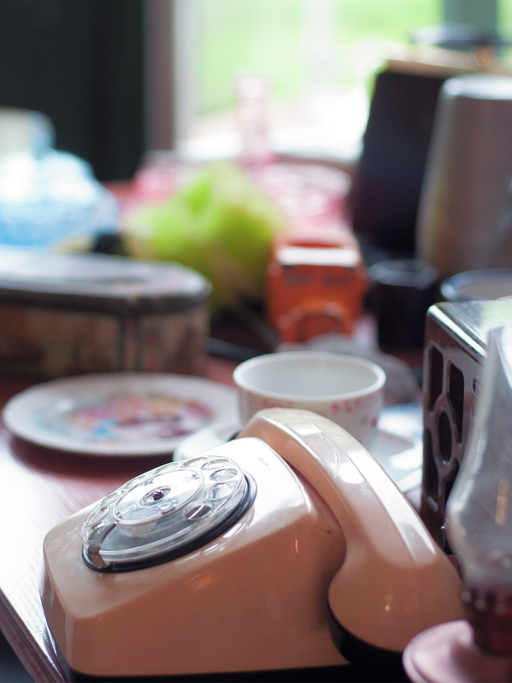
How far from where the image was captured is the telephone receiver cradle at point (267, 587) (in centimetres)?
32

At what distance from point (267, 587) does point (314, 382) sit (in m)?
0.27

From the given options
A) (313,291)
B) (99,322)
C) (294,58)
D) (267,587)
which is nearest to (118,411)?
(99,322)

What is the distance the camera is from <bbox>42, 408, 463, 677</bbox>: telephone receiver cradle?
32 centimetres

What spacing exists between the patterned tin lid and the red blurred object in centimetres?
10

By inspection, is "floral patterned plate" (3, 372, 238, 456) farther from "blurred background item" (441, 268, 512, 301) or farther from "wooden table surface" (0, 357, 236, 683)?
"blurred background item" (441, 268, 512, 301)

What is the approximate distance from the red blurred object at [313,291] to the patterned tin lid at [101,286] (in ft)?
0.32

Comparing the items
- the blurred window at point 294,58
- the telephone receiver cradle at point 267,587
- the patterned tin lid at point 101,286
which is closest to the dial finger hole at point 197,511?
the telephone receiver cradle at point 267,587

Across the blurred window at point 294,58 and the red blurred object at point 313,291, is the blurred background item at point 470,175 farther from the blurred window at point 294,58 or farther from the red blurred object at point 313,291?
the blurred window at point 294,58

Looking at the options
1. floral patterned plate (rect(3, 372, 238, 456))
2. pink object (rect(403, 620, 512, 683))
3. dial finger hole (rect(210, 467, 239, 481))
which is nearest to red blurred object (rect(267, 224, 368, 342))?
floral patterned plate (rect(3, 372, 238, 456))

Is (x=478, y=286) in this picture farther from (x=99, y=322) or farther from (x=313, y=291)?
(x=99, y=322)

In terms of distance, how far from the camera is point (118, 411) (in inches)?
26.8

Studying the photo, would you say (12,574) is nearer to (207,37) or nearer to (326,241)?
(326,241)

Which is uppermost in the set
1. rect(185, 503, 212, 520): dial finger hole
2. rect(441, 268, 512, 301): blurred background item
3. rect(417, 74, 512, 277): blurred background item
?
rect(417, 74, 512, 277): blurred background item

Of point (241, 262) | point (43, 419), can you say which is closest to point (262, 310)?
point (241, 262)
